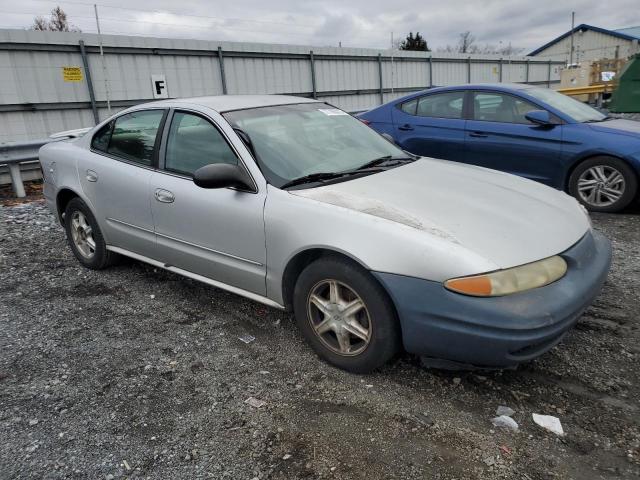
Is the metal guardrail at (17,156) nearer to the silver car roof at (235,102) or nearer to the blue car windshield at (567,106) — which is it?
the silver car roof at (235,102)

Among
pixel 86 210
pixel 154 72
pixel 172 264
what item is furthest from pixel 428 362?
pixel 154 72

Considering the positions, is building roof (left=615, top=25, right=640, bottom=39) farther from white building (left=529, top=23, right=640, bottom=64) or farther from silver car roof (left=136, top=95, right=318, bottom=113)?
silver car roof (left=136, top=95, right=318, bottom=113)

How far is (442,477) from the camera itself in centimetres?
212

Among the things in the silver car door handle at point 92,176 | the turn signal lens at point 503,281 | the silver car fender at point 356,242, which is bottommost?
the turn signal lens at point 503,281

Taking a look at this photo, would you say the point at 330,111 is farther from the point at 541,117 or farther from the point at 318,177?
the point at 541,117

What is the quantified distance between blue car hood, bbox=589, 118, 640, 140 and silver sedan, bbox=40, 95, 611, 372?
298 centimetres

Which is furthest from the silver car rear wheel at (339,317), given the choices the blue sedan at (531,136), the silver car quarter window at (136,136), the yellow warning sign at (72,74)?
the yellow warning sign at (72,74)

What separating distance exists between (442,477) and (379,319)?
0.81 metres

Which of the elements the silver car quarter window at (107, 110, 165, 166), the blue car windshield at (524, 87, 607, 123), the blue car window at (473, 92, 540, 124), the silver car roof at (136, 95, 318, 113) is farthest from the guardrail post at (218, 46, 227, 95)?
the silver car roof at (136, 95, 318, 113)

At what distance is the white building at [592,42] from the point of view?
45031mm

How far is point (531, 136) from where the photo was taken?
6.08 metres

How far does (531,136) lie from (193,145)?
168 inches

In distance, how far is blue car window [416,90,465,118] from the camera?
22.1ft

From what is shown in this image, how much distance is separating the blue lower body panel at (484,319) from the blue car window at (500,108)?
13.6ft
